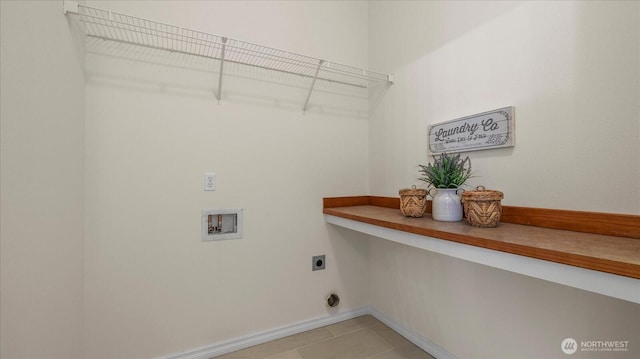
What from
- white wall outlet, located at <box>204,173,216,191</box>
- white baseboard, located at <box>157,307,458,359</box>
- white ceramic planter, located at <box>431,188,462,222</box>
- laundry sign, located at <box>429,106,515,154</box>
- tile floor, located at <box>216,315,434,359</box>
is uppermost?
laundry sign, located at <box>429,106,515,154</box>

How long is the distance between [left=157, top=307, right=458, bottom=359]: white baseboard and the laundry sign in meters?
1.15

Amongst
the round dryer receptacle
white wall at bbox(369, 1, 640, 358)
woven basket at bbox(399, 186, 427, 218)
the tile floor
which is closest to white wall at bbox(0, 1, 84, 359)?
the tile floor

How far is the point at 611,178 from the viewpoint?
0.92 meters

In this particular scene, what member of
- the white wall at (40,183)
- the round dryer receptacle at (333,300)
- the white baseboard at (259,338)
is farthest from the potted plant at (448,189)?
the white wall at (40,183)

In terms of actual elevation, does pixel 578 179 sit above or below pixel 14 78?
below

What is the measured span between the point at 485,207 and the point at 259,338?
152 centimetres

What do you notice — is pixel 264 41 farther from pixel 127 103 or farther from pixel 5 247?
pixel 5 247

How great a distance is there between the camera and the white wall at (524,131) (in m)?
0.91

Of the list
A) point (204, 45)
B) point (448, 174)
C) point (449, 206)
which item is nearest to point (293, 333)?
point (449, 206)

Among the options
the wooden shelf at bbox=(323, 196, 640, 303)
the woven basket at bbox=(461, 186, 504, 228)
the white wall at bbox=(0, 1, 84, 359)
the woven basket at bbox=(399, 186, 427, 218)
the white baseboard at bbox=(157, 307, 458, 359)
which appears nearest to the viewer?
the wooden shelf at bbox=(323, 196, 640, 303)

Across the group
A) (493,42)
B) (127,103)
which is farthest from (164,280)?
(493,42)

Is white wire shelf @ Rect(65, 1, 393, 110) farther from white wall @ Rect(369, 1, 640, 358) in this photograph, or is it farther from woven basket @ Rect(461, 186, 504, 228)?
woven basket @ Rect(461, 186, 504, 228)

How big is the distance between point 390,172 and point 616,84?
1140mm

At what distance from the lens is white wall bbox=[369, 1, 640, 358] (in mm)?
913
